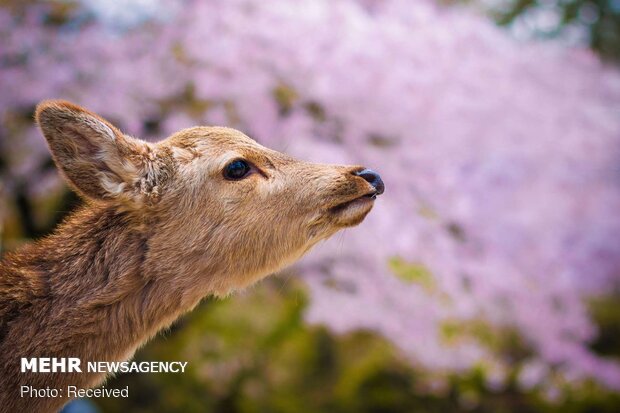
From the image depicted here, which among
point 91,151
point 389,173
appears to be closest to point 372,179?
point 91,151

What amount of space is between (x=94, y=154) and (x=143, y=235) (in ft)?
0.79

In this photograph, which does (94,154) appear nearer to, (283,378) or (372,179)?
(372,179)

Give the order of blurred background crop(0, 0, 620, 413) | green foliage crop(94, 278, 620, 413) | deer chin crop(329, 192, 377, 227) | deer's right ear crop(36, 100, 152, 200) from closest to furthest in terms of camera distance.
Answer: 1. deer's right ear crop(36, 100, 152, 200)
2. deer chin crop(329, 192, 377, 227)
3. blurred background crop(0, 0, 620, 413)
4. green foliage crop(94, 278, 620, 413)

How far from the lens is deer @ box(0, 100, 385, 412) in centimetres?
144

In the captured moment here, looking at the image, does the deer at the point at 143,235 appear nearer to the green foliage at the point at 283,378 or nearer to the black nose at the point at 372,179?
the black nose at the point at 372,179

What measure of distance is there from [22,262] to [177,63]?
2017 mm

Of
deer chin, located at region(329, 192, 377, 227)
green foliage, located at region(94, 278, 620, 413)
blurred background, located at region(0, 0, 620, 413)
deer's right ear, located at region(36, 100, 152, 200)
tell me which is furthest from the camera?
green foliage, located at region(94, 278, 620, 413)

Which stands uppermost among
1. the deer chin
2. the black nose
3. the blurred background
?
the blurred background

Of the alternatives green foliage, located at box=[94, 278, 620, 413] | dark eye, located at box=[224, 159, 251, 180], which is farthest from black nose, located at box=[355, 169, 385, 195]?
green foliage, located at box=[94, 278, 620, 413]

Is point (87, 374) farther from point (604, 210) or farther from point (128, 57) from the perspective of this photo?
point (604, 210)

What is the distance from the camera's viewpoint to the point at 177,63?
3322mm

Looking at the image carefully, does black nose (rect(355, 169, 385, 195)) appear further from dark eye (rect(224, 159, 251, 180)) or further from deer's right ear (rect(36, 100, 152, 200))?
deer's right ear (rect(36, 100, 152, 200))

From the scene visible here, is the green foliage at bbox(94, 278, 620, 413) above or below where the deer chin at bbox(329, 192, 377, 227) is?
above

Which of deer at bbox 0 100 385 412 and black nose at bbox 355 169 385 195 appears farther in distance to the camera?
black nose at bbox 355 169 385 195
